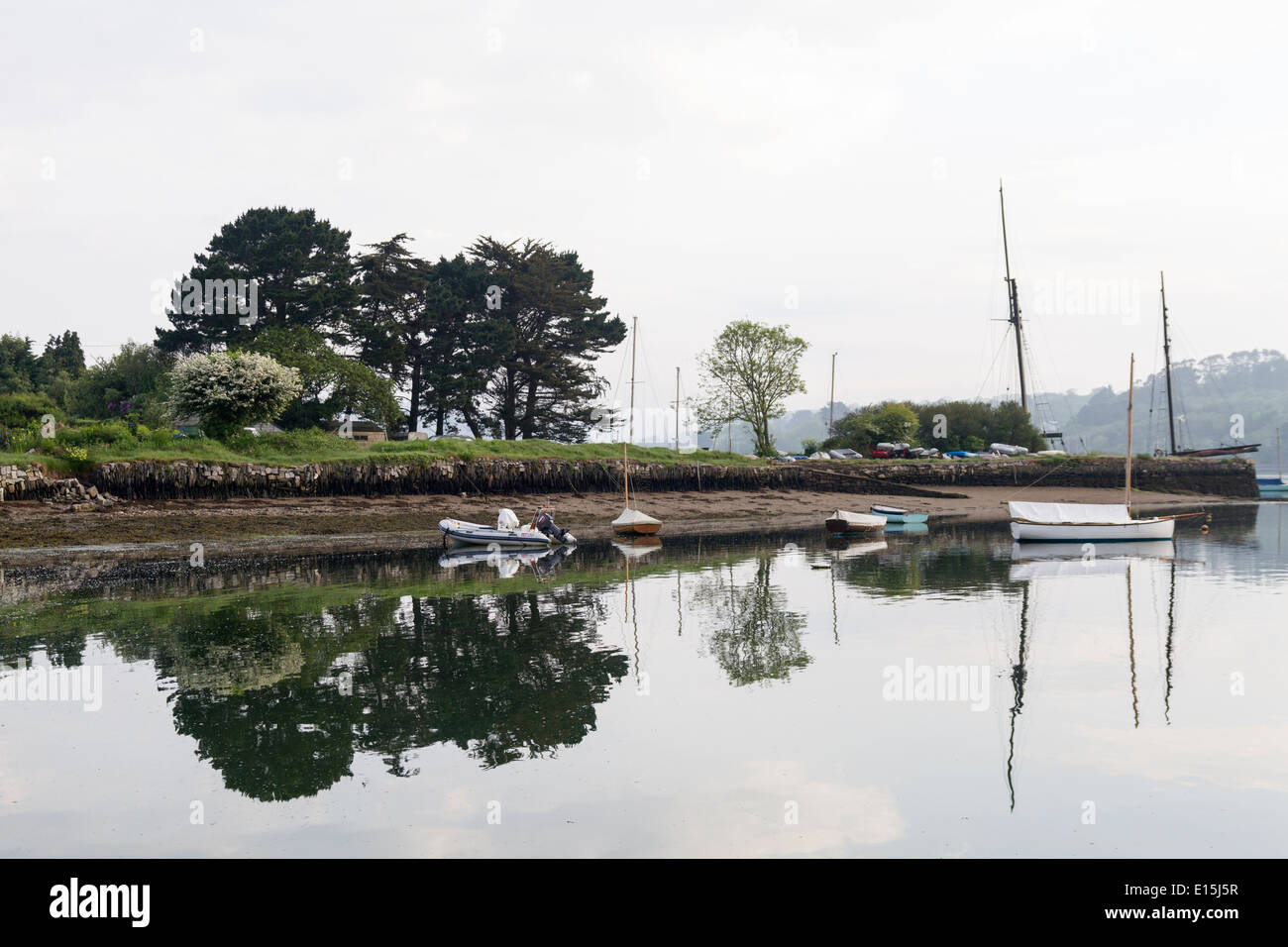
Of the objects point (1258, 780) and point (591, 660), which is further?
point (591, 660)

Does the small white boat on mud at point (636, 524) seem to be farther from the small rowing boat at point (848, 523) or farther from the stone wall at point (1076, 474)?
the stone wall at point (1076, 474)

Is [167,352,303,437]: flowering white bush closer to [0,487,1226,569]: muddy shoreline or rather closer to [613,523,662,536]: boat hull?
[0,487,1226,569]: muddy shoreline

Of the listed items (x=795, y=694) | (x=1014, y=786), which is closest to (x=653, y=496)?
(x=795, y=694)

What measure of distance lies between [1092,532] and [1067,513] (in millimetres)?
1655

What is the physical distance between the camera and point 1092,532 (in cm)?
4122

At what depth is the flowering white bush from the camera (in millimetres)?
48156

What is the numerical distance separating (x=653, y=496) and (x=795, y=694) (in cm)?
4606

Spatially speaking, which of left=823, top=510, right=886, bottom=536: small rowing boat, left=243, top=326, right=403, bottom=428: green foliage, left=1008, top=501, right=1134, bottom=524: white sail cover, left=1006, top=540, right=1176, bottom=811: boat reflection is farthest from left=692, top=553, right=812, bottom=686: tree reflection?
left=243, top=326, right=403, bottom=428: green foliage

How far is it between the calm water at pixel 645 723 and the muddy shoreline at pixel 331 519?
10.8 m

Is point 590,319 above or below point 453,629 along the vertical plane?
above

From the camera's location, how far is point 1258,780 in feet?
33.7

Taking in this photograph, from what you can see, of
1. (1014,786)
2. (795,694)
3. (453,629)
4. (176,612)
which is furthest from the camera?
(176,612)
